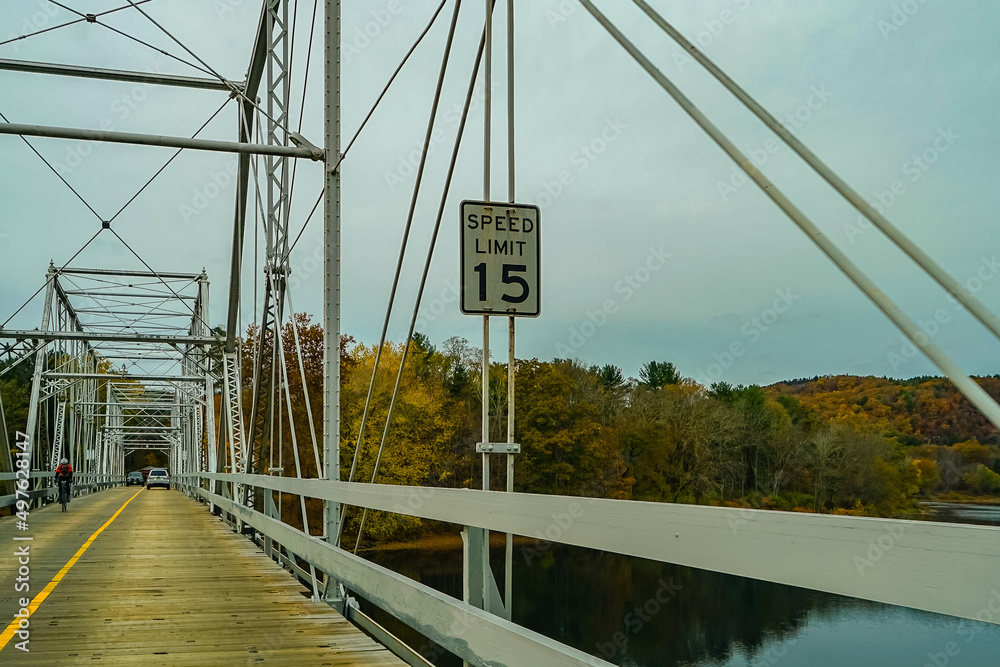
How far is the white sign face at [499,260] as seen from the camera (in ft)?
19.7

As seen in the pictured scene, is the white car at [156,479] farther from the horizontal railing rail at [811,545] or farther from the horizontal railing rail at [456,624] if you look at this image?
the horizontal railing rail at [811,545]

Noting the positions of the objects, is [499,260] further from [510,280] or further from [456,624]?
[456,624]

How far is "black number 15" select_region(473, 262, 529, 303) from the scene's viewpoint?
19.8 ft

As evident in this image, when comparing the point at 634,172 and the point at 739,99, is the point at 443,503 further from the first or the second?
the point at 634,172

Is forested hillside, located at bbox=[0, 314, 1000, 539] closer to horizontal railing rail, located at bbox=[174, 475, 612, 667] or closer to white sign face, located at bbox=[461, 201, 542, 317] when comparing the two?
white sign face, located at bbox=[461, 201, 542, 317]

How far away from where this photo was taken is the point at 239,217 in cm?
2103

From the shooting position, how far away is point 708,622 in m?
39.8

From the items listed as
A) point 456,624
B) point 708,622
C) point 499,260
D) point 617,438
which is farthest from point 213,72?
point 617,438

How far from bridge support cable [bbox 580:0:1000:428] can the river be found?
26.2 m

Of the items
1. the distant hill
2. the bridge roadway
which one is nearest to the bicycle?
the bridge roadway

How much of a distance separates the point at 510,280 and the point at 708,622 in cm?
3718

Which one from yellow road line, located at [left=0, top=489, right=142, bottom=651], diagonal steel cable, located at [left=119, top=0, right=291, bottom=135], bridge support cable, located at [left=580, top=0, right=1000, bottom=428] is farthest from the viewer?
diagonal steel cable, located at [left=119, top=0, right=291, bottom=135]

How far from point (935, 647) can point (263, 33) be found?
33105mm

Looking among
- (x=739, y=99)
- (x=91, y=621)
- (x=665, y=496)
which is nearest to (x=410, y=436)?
(x=665, y=496)
